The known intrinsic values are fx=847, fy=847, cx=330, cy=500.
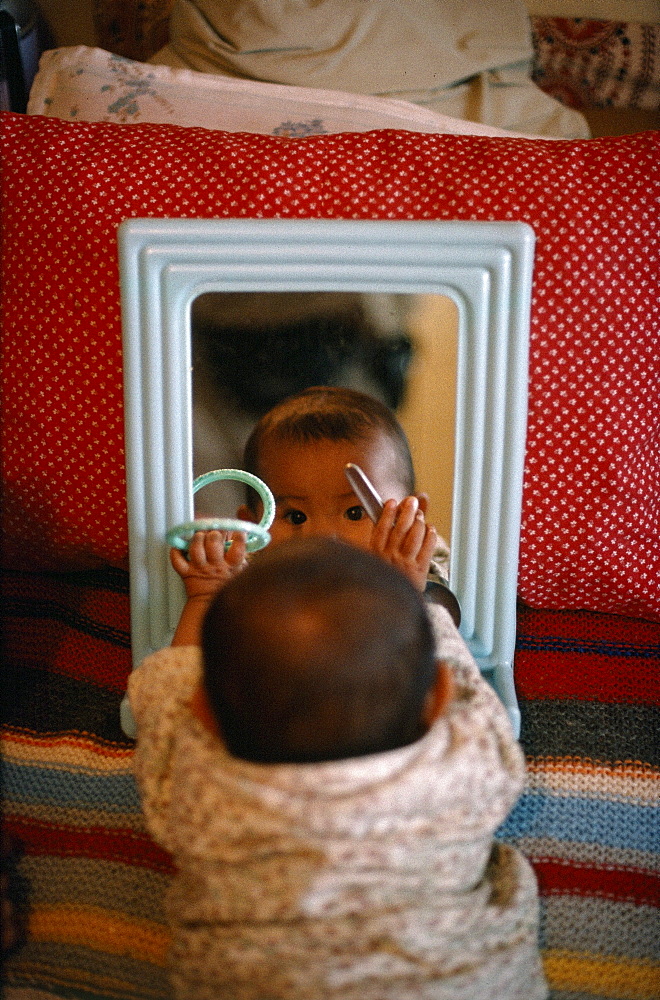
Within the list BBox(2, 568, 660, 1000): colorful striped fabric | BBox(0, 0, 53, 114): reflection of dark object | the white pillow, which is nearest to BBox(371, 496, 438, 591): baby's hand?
BBox(2, 568, 660, 1000): colorful striped fabric

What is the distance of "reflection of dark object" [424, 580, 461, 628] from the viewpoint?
3.20ft

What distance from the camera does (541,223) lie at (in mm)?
974

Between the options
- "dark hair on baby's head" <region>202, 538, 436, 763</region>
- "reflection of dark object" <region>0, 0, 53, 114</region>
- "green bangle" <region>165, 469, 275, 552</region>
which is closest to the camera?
"dark hair on baby's head" <region>202, 538, 436, 763</region>

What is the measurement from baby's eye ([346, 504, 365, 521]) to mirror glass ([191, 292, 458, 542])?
8 centimetres

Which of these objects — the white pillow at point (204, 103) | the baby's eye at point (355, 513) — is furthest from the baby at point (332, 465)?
the white pillow at point (204, 103)

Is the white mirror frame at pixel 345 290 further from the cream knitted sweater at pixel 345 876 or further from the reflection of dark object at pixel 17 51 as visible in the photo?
the reflection of dark object at pixel 17 51

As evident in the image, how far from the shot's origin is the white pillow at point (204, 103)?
3.80 feet

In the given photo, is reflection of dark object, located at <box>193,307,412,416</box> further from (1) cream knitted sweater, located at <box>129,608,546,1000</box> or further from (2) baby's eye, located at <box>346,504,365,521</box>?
(1) cream knitted sweater, located at <box>129,608,546,1000</box>

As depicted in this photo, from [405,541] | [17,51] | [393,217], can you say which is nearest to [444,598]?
[405,541]

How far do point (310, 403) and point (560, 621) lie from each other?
457 millimetres

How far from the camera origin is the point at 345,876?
56 centimetres

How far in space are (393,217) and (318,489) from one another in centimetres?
33

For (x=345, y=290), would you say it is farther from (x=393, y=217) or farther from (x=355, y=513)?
(x=355, y=513)

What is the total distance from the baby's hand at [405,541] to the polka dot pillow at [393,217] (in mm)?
186
